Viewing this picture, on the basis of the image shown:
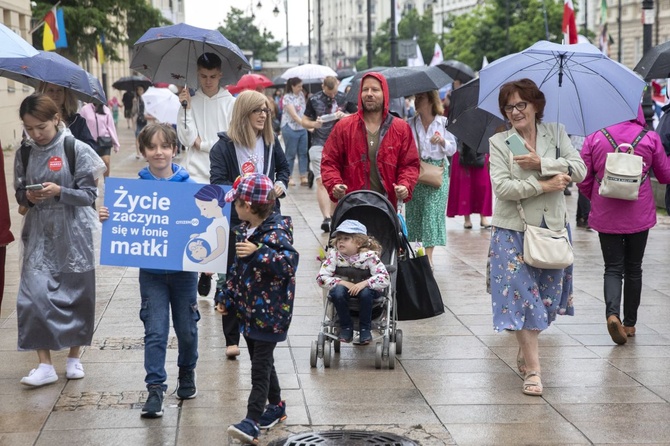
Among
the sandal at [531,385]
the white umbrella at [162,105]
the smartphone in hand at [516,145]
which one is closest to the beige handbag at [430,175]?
the smartphone in hand at [516,145]

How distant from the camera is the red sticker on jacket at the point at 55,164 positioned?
22.4 ft

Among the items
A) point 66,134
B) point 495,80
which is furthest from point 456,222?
point 66,134

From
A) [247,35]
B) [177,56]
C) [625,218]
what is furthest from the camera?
[247,35]

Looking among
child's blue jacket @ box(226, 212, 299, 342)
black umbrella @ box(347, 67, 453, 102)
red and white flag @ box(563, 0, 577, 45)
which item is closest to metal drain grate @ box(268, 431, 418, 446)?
child's blue jacket @ box(226, 212, 299, 342)

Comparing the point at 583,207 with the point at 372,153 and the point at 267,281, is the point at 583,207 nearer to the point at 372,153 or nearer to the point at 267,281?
the point at 372,153

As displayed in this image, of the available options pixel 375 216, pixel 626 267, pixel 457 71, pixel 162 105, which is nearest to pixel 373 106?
pixel 375 216

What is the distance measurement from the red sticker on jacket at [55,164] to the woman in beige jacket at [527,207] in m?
2.55

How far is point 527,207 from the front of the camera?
691 centimetres

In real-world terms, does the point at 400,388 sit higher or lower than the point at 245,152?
lower

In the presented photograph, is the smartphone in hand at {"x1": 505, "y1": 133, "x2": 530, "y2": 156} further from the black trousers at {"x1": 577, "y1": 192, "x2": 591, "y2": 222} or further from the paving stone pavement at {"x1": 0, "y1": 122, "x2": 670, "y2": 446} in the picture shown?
the black trousers at {"x1": 577, "y1": 192, "x2": 591, "y2": 222}

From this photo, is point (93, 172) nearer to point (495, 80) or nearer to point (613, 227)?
point (495, 80)

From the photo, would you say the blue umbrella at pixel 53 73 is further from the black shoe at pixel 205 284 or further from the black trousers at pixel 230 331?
the black shoe at pixel 205 284

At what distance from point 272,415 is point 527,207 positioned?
2001 millimetres

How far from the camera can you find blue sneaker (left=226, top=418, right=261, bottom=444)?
563cm
